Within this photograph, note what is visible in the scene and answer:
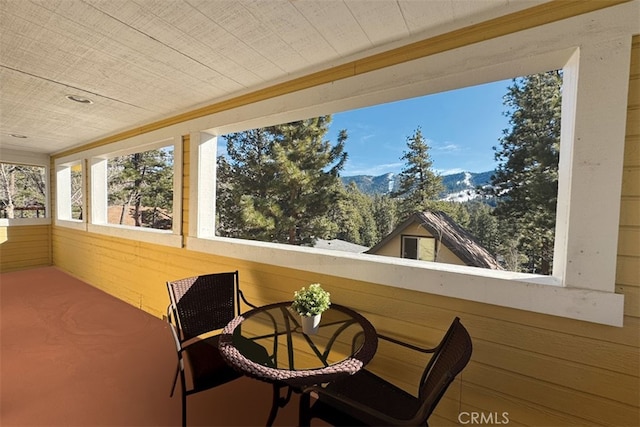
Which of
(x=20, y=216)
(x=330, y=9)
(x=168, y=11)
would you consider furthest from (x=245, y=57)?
(x=20, y=216)

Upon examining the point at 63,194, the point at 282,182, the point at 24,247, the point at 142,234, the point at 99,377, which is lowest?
the point at 99,377

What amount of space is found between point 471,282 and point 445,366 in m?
0.48

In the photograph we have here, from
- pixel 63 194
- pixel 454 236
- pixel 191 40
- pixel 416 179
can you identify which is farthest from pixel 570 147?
pixel 63 194

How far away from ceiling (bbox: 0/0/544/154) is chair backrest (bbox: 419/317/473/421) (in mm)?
1498

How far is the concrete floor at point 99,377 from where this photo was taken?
1.60m

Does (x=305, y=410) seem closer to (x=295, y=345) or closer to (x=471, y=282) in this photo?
(x=295, y=345)

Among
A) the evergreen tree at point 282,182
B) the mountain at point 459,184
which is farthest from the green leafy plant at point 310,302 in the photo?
the evergreen tree at point 282,182

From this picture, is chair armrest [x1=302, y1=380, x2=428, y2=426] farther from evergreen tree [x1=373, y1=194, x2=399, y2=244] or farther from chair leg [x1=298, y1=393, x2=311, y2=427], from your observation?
evergreen tree [x1=373, y1=194, x2=399, y2=244]

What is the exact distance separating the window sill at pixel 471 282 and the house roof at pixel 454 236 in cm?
295

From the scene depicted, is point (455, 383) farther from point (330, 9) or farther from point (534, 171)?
point (534, 171)

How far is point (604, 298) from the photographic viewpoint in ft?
3.50

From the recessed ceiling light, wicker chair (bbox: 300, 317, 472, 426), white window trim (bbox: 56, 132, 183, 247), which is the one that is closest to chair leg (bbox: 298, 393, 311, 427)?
wicker chair (bbox: 300, 317, 472, 426)

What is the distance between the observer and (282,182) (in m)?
7.43

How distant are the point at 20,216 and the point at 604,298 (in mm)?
8285
